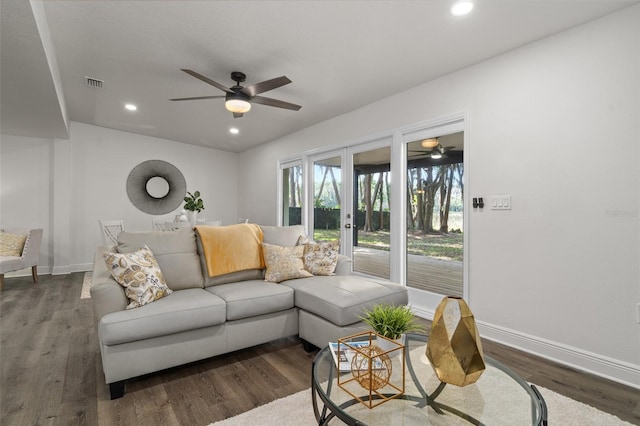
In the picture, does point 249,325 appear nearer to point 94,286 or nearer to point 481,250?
point 94,286

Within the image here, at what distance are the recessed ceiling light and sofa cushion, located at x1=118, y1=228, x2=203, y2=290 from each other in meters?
2.80

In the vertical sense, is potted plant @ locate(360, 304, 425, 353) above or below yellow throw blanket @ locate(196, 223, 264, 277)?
below

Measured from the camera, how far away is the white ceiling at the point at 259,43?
92.4 inches

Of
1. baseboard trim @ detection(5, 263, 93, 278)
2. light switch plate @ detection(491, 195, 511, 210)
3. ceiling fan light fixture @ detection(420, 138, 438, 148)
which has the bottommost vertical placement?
baseboard trim @ detection(5, 263, 93, 278)

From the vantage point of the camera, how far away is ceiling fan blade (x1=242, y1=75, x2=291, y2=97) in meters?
2.92

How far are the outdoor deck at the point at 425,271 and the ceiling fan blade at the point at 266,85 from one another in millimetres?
2365

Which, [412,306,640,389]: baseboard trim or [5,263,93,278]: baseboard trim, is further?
[5,263,93,278]: baseboard trim

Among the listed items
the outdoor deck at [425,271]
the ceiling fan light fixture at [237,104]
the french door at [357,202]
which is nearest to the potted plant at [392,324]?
the outdoor deck at [425,271]

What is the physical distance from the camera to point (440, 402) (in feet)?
4.25

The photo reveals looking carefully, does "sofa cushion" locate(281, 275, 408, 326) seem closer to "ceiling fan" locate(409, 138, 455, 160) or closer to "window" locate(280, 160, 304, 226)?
"ceiling fan" locate(409, 138, 455, 160)

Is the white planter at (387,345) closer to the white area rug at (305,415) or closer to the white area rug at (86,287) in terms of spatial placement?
the white area rug at (305,415)

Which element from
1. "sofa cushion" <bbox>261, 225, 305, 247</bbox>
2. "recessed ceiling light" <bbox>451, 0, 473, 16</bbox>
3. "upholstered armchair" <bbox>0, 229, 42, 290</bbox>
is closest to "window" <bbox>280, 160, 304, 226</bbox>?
"sofa cushion" <bbox>261, 225, 305, 247</bbox>

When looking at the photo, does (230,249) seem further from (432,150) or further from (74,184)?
(74,184)

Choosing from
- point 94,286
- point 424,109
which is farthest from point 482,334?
point 94,286
